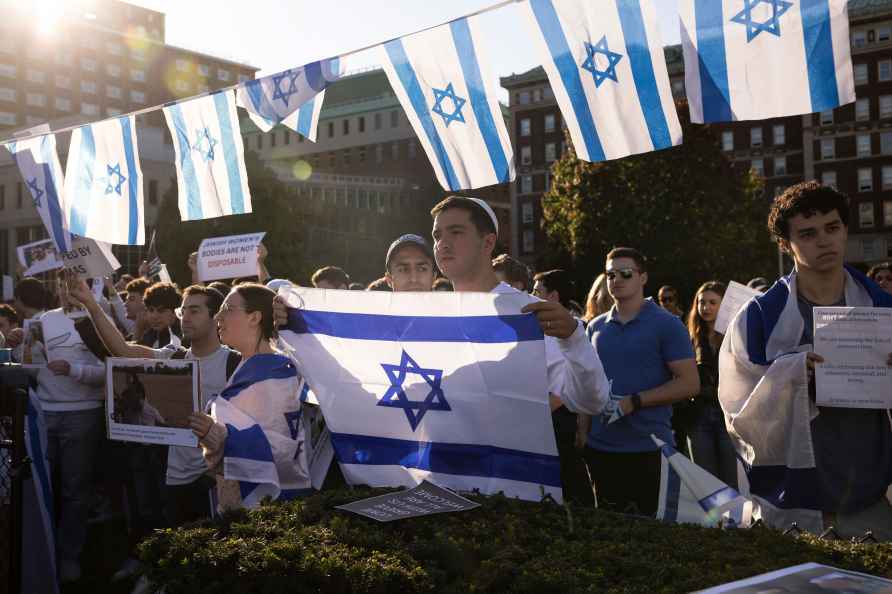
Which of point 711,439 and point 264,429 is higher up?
point 264,429

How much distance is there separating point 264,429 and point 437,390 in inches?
38.2

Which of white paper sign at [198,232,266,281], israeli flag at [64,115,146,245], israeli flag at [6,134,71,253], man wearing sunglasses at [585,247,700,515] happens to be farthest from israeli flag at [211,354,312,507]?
white paper sign at [198,232,266,281]

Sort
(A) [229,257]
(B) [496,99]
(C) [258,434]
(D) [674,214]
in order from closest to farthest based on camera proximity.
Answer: (C) [258,434], (B) [496,99], (A) [229,257], (D) [674,214]

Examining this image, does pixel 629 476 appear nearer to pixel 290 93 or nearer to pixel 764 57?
pixel 764 57

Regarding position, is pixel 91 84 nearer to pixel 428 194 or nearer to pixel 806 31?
pixel 428 194

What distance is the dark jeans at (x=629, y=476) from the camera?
5.23 metres

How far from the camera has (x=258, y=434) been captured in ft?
13.4

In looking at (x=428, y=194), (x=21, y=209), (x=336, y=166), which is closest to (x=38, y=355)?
(x=21, y=209)

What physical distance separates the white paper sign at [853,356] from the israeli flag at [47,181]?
23.2ft

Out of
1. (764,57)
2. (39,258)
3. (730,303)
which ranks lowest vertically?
(730,303)

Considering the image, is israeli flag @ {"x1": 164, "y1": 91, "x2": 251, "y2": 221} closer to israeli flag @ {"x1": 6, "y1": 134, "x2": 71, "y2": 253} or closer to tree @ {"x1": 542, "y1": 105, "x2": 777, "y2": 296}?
israeli flag @ {"x1": 6, "y1": 134, "x2": 71, "y2": 253}

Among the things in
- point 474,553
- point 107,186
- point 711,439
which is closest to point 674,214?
point 711,439

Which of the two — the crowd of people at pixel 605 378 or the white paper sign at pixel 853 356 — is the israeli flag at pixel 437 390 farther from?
the white paper sign at pixel 853 356

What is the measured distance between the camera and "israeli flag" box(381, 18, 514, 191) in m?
5.74
